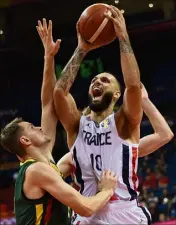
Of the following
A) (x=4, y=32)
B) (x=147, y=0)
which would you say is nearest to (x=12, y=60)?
(x=4, y=32)

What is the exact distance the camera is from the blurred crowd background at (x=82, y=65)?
11109mm

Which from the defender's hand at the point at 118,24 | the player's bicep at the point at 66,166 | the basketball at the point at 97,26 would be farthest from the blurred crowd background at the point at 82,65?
the defender's hand at the point at 118,24

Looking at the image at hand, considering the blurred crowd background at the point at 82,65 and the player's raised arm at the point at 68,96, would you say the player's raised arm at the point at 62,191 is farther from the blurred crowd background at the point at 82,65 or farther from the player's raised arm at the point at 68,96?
the blurred crowd background at the point at 82,65

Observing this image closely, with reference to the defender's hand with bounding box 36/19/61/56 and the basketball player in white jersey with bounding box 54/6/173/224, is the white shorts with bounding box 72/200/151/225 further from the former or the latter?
the defender's hand with bounding box 36/19/61/56

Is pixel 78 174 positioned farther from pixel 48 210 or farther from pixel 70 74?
pixel 70 74

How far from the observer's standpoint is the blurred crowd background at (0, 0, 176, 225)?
11.1m

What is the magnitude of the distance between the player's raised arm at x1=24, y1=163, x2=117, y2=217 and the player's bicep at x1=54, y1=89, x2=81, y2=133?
45 centimetres

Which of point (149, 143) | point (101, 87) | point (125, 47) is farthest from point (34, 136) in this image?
point (149, 143)

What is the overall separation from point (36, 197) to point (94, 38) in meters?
1.05

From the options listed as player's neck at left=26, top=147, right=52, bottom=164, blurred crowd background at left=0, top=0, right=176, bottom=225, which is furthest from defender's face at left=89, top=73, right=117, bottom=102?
blurred crowd background at left=0, top=0, right=176, bottom=225

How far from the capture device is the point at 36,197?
287 cm

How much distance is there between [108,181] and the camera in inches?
114

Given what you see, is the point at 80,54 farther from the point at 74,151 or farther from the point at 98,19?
the point at 74,151

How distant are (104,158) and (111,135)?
0.15 metres
